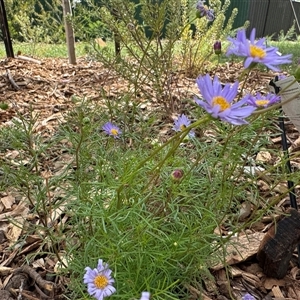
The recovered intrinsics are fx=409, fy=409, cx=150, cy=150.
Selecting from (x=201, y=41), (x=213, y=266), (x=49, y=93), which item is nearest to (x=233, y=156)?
(x=213, y=266)

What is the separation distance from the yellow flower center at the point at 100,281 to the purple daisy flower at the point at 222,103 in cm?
37

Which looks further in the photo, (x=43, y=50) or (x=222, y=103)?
(x=43, y=50)

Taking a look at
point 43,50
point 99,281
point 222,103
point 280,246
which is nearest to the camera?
point 222,103

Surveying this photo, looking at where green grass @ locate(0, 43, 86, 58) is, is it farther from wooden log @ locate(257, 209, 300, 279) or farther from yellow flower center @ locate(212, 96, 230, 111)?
yellow flower center @ locate(212, 96, 230, 111)

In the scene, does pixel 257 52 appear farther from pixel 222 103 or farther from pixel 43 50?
pixel 43 50

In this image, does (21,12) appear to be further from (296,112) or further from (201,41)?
(296,112)

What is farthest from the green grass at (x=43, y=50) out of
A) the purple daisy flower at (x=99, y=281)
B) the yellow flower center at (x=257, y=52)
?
the yellow flower center at (x=257, y=52)

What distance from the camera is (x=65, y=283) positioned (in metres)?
0.98

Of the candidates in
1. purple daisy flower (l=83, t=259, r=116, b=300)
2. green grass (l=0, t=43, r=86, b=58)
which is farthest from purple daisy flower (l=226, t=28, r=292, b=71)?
green grass (l=0, t=43, r=86, b=58)

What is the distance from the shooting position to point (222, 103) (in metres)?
0.51

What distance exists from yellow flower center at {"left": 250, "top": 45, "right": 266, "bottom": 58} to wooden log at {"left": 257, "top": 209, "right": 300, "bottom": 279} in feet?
1.94

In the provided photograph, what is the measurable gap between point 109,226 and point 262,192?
2.18ft

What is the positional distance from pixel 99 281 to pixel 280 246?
518mm

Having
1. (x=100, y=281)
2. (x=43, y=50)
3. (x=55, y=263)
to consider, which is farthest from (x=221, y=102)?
(x=43, y=50)
